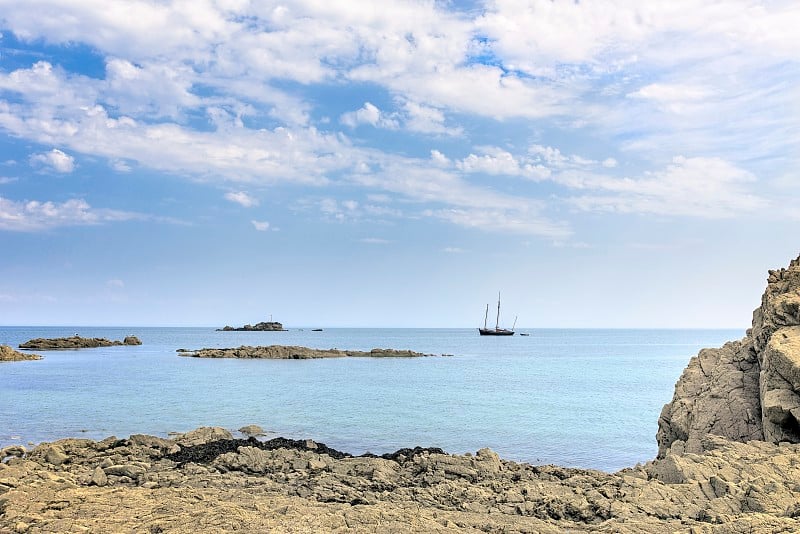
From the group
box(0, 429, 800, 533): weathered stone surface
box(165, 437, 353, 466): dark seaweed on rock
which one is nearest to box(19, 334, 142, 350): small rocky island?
box(165, 437, 353, 466): dark seaweed on rock

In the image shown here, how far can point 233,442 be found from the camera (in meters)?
17.3

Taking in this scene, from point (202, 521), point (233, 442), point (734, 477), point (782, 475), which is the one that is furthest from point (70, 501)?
point (782, 475)

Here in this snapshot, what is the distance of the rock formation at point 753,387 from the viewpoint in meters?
12.5

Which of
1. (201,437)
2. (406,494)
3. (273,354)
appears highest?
(406,494)

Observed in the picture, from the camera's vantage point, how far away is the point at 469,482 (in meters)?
13.0

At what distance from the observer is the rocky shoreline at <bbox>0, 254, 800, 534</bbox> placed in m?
9.50

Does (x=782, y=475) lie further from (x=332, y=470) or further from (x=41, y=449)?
(x=41, y=449)

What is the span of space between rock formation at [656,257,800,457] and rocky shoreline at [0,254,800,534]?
0.12ft

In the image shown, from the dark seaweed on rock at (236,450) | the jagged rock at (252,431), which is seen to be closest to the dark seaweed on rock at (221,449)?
the dark seaweed on rock at (236,450)

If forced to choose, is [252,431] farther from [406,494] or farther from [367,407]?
[406,494]

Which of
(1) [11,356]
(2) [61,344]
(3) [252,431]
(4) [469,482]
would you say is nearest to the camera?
(4) [469,482]

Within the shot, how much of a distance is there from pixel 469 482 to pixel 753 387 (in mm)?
7201

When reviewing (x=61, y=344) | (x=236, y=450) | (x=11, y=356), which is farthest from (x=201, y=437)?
(x=61, y=344)

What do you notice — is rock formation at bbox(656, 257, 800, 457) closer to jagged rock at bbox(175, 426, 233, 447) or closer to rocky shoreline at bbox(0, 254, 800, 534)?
rocky shoreline at bbox(0, 254, 800, 534)
